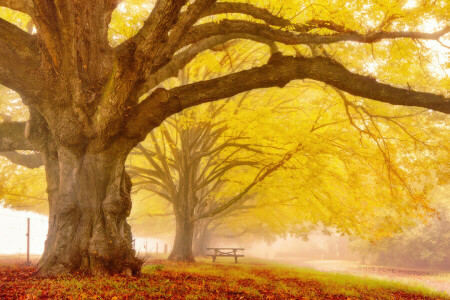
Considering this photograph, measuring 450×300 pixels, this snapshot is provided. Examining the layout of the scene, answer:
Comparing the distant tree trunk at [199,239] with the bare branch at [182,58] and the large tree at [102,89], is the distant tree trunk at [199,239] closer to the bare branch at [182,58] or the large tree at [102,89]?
the large tree at [102,89]

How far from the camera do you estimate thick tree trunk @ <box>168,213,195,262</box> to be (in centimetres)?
1422

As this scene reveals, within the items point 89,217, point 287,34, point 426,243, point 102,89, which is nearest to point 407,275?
point 426,243

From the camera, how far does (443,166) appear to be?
31.8ft

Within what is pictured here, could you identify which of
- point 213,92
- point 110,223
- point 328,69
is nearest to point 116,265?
point 110,223

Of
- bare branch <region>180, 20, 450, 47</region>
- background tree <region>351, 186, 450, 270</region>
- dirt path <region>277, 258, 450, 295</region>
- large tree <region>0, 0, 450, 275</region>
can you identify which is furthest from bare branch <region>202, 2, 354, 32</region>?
background tree <region>351, 186, 450, 270</region>

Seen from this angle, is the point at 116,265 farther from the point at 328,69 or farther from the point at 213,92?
the point at 328,69

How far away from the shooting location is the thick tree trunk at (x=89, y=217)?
226 inches

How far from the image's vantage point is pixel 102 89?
6.24m

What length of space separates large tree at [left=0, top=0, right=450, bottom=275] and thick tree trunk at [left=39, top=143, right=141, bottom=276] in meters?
→ 0.02

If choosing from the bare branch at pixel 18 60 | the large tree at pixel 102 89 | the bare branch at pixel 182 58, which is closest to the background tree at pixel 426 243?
the large tree at pixel 102 89

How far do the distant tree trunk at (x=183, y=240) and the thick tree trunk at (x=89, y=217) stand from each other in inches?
312

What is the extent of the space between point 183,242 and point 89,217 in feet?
28.9

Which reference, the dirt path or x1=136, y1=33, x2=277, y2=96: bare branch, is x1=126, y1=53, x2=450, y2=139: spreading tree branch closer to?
x1=136, y1=33, x2=277, y2=96: bare branch

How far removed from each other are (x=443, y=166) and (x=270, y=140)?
18.6ft
